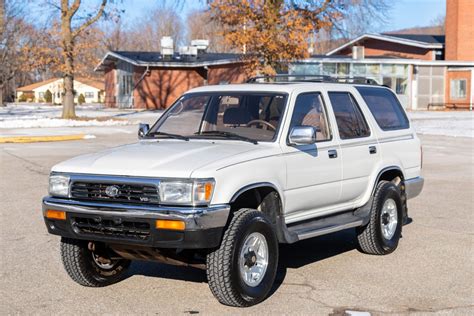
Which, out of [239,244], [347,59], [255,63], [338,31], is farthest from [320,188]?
[347,59]

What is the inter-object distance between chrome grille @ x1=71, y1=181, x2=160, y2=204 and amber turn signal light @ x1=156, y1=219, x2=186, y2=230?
20 cm

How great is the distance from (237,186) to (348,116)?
2416mm

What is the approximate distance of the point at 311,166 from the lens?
23.1 ft

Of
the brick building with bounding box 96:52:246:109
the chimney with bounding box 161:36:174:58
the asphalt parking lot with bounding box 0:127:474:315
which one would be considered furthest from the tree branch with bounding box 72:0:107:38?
the asphalt parking lot with bounding box 0:127:474:315

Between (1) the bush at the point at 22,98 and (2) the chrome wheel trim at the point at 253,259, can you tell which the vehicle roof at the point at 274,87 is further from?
(1) the bush at the point at 22,98

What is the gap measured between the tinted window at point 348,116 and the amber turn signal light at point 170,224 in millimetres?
2642

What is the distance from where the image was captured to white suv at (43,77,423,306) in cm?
577

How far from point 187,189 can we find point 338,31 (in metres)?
33.1

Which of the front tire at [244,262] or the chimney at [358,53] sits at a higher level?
the chimney at [358,53]

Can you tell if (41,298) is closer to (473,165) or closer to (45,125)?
(473,165)

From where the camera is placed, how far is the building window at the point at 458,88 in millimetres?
56375

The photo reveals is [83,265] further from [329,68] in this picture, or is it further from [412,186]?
[329,68]

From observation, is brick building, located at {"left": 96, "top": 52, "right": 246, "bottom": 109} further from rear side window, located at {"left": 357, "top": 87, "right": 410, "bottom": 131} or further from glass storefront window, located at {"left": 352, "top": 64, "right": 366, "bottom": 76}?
rear side window, located at {"left": 357, "top": 87, "right": 410, "bottom": 131}

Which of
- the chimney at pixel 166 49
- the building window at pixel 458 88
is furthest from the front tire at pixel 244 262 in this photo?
the building window at pixel 458 88
